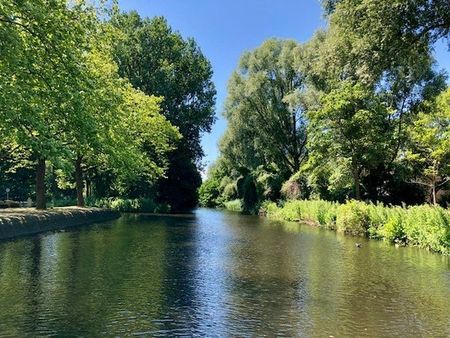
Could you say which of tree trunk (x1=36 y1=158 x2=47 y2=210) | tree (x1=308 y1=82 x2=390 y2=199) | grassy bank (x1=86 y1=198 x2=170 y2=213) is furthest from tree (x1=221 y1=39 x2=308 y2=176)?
tree trunk (x1=36 y1=158 x2=47 y2=210)

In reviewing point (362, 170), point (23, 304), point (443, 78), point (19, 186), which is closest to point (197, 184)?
point (19, 186)

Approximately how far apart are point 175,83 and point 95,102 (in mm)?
43725

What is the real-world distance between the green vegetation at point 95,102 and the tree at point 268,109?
28.5ft

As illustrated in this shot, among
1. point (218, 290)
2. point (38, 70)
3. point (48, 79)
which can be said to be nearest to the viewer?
point (218, 290)

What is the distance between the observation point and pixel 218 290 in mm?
12180

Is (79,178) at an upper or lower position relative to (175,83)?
lower

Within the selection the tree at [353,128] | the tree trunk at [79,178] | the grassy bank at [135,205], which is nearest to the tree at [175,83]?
the grassy bank at [135,205]

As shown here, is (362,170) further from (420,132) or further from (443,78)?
(443,78)

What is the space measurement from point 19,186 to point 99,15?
149 feet

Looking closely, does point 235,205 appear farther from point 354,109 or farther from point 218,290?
point 218,290

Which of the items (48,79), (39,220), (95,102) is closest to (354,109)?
(95,102)

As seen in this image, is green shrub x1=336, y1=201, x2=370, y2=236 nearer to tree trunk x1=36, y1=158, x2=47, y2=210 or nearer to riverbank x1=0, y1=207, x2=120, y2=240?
riverbank x1=0, y1=207, x2=120, y2=240

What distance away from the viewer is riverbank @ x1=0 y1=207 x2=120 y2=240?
22.0 m

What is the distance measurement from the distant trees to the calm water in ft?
27.1
